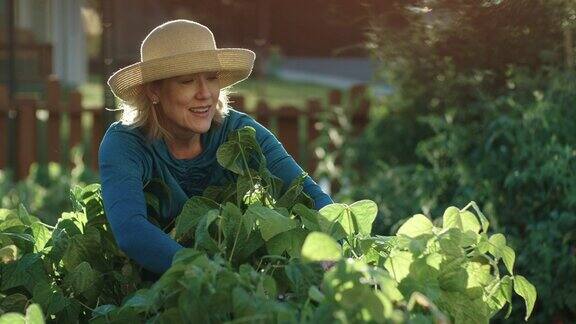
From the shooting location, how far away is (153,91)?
12.6 ft

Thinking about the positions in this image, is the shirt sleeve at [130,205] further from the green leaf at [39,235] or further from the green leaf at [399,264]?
the green leaf at [399,264]

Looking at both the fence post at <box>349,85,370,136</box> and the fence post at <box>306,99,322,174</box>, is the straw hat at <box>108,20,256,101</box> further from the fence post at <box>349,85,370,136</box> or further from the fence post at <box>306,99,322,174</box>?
the fence post at <box>306,99,322,174</box>

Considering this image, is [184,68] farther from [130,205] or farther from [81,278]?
[81,278]

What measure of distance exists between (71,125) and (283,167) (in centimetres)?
521

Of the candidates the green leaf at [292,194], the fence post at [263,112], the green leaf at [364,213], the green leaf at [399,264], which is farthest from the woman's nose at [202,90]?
the fence post at [263,112]

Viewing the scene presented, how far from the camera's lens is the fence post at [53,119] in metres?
8.54

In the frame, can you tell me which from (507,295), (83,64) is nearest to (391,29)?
(507,295)

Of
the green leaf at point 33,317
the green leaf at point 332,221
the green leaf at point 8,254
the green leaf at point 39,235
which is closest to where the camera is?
the green leaf at point 33,317

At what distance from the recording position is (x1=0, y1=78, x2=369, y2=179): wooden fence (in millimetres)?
8500

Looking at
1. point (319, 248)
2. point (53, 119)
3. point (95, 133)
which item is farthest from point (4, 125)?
point (319, 248)

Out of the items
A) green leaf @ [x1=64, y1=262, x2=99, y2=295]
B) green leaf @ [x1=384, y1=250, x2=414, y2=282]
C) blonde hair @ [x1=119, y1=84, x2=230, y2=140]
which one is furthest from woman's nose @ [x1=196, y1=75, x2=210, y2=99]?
green leaf @ [x1=384, y1=250, x2=414, y2=282]

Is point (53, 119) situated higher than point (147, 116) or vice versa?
point (147, 116)

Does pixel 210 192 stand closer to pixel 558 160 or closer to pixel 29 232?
pixel 29 232

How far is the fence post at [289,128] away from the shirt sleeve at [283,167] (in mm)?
4980
